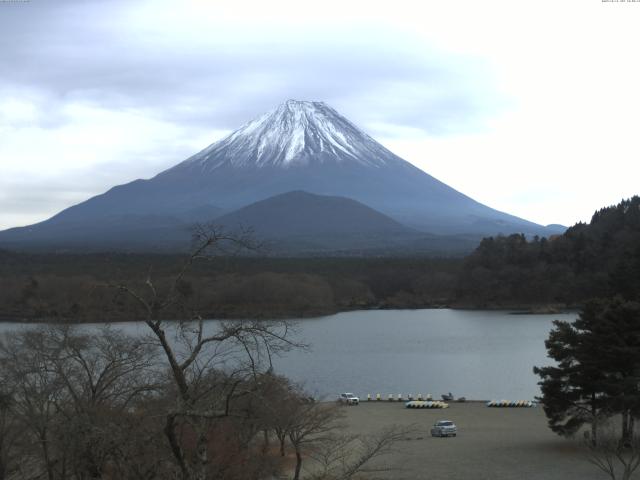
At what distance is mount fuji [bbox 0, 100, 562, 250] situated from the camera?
167m

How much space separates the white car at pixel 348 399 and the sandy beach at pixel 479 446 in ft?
1.01

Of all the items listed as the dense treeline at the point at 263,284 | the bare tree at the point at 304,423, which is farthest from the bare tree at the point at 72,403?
the dense treeline at the point at 263,284

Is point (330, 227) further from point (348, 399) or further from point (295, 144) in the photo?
point (348, 399)

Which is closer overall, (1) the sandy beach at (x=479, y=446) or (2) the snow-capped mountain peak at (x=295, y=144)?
(1) the sandy beach at (x=479, y=446)

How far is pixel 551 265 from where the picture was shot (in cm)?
6306

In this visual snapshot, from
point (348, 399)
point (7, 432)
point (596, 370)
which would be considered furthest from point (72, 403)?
point (348, 399)

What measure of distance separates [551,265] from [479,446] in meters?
48.0

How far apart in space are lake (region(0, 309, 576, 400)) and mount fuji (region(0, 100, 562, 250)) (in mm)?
111680

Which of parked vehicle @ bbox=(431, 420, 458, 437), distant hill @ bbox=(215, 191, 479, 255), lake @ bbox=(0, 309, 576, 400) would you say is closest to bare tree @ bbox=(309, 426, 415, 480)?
parked vehicle @ bbox=(431, 420, 458, 437)

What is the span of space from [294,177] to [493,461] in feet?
517

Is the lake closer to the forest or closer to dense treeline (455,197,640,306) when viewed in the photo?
the forest

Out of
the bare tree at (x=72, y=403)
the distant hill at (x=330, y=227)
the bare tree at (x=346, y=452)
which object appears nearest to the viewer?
the bare tree at (x=72, y=403)

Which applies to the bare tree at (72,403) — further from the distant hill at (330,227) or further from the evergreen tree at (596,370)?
the distant hill at (330,227)

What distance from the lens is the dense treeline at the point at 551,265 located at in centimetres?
6069
